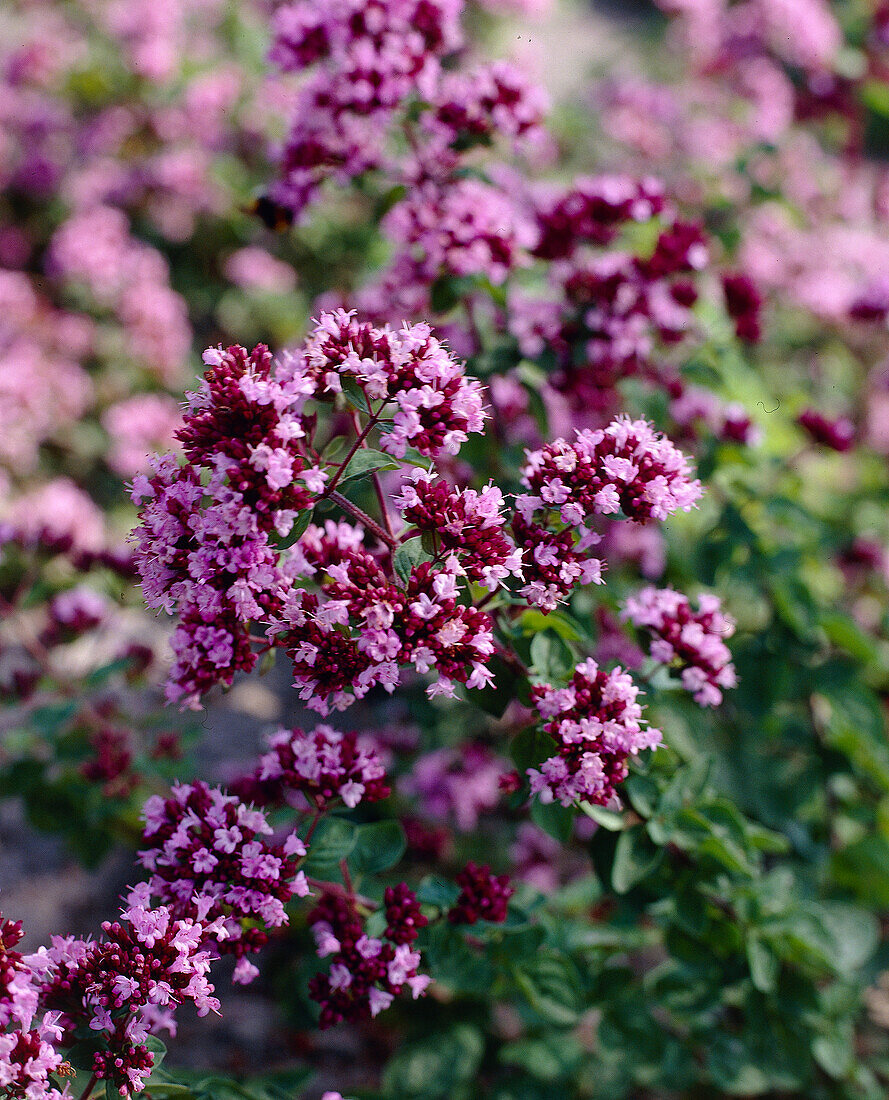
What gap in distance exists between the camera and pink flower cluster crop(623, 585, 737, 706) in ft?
6.02

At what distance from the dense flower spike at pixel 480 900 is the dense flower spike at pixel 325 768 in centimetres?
28

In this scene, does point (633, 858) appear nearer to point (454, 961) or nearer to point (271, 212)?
point (454, 961)

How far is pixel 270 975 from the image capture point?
3.16m

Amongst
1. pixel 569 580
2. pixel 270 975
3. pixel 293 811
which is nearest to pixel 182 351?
pixel 270 975

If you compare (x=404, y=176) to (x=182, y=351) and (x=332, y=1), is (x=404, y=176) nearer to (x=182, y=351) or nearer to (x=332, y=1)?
(x=332, y=1)

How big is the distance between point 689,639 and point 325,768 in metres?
0.74

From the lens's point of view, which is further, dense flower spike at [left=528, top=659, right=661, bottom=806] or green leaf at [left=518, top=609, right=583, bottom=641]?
green leaf at [left=518, top=609, right=583, bottom=641]

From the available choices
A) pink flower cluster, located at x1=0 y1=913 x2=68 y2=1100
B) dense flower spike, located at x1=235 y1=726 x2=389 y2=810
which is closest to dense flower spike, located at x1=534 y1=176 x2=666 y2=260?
dense flower spike, located at x1=235 y1=726 x2=389 y2=810

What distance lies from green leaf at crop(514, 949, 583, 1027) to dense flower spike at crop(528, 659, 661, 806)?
2.04 feet

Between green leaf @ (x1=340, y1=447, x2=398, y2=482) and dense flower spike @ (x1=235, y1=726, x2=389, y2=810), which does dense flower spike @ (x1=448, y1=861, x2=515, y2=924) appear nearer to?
dense flower spike @ (x1=235, y1=726, x2=389, y2=810)

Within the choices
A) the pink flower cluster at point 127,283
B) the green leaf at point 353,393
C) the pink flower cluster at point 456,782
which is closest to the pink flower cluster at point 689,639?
the green leaf at point 353,393

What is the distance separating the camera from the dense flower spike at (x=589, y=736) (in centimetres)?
158

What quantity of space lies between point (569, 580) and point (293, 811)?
77 cm

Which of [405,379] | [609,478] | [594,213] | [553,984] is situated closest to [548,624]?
[609,478]
